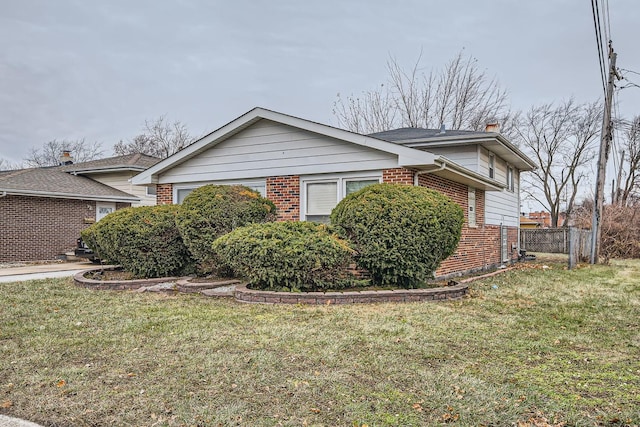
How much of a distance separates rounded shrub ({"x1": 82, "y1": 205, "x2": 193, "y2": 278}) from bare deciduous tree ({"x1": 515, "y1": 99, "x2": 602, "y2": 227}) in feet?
93.3

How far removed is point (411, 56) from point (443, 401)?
86.6ft

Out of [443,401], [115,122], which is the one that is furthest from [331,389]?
[115,122]

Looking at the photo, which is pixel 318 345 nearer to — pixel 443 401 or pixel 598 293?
pixel 443 401

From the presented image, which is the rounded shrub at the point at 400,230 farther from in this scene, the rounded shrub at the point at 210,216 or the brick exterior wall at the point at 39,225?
the brick exterior wall at the point at 39,225

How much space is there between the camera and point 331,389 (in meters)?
3.41

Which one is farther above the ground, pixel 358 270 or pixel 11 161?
pixel 11 161

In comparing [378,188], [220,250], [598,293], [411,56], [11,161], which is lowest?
[598,293]

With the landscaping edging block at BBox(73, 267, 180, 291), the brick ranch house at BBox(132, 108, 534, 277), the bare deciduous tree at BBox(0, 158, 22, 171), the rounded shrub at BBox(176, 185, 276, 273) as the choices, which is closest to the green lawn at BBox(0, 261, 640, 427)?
the landscaping edging block at BBox(73, 267, 180, 291)

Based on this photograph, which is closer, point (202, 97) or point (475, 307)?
point (475, 307)

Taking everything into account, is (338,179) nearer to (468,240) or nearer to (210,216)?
(210,216)

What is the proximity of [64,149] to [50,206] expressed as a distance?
2799cm

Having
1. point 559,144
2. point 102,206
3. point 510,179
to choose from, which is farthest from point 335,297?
point 559,144

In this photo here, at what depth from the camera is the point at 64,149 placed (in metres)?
40.5

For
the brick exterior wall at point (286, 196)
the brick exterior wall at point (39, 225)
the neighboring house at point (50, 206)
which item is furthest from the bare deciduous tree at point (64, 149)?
the brick exterior wall at point (286, 196)
